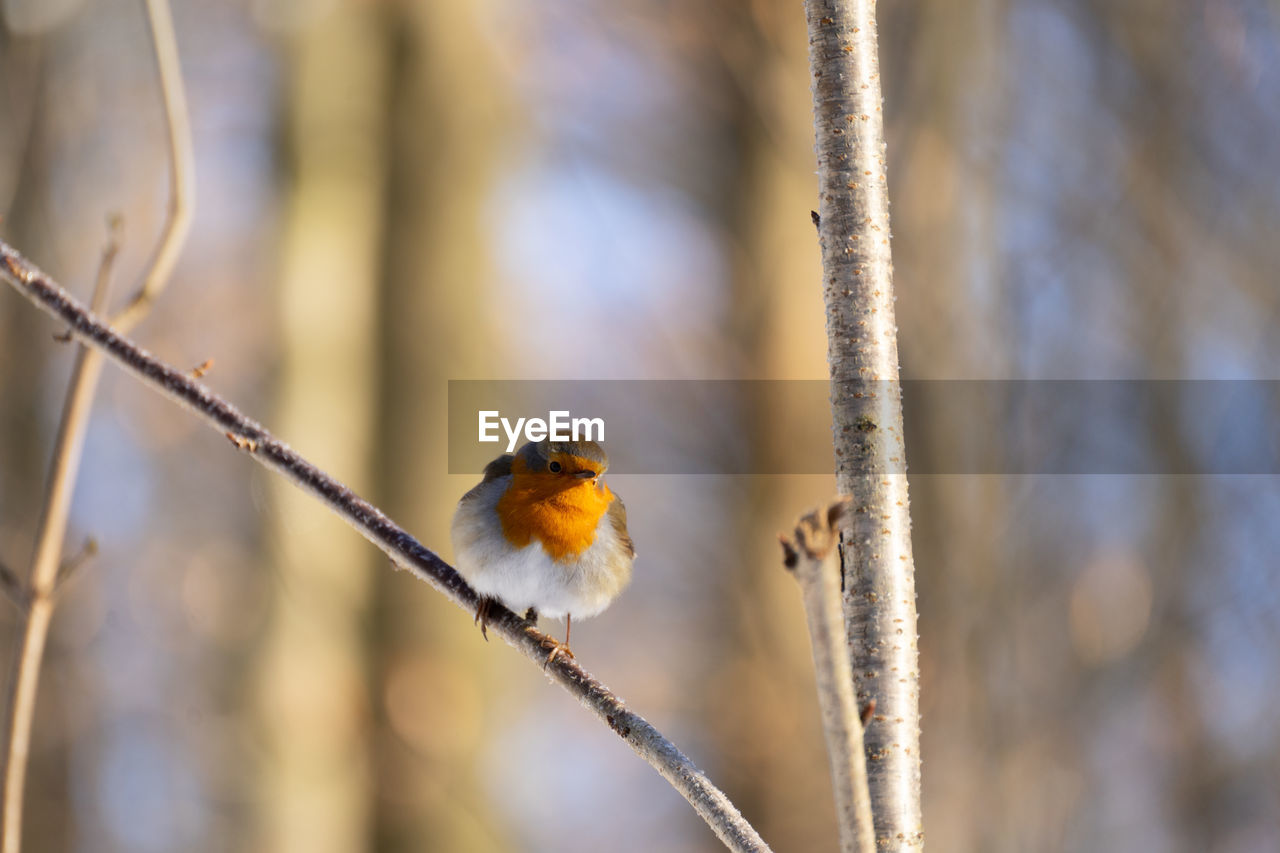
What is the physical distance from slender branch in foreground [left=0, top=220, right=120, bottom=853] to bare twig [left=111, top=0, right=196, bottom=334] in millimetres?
79

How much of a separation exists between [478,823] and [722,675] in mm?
1499

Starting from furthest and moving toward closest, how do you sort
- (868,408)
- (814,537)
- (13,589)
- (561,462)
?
(561,462) < (13,589) < (868,408) < (814,537)

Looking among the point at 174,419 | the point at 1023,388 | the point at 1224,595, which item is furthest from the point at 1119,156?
the point at 174,419

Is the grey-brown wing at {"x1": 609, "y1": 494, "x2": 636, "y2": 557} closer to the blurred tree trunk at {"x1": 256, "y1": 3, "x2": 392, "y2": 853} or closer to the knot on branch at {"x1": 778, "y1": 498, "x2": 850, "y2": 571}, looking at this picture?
the knot on branch at {"x1": 778, "y1": 498, "x2": 850, "y2": 571}

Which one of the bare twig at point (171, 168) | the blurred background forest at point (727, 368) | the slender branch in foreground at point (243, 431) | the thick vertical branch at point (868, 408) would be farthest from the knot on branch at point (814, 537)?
the blurred background forest at point (727, 368)

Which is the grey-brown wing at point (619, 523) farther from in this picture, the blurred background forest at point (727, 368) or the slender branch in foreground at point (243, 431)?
the blurred background forest at point (727, 368)

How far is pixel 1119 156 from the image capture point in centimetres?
364

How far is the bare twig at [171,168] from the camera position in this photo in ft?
3.10

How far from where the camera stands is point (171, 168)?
3.40 ft

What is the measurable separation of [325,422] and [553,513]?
8.55ft

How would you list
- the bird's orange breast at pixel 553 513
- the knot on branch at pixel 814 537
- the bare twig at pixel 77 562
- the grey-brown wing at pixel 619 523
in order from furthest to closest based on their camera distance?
the grey-brown wing at pixel 619 523 < the bird's orange breast at pixel 553 513 < the bare twig at pixel 77 562 < the knot on branch at pixel 814 537

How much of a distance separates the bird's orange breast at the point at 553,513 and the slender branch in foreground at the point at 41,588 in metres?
0.55
